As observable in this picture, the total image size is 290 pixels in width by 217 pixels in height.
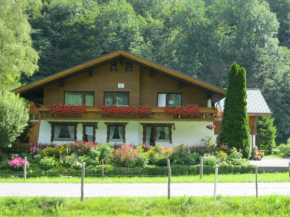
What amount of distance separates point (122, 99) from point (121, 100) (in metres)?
0.10

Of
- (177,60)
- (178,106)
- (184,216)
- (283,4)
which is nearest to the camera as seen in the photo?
(184,216)

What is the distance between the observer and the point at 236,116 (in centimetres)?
2798

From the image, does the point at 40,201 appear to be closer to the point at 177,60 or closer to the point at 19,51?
the point at 19,51

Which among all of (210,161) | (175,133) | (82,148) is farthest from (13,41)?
(210,161)

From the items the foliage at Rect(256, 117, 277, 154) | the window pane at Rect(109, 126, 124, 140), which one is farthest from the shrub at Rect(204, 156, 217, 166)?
the foliage at Rect(256, 117, 277, 154)

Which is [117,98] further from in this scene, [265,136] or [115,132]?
[265,136]

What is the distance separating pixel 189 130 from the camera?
30.9m

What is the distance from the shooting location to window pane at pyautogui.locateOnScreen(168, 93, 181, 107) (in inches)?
1233

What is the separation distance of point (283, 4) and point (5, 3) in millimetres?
65156

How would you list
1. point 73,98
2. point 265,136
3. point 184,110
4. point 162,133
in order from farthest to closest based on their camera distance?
point 265,136
point 73,98
point 162,133
point 184,110

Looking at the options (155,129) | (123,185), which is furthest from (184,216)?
(155,129)

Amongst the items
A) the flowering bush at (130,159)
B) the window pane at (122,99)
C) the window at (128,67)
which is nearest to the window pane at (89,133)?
the window pane at (122,99)

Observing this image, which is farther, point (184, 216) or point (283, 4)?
point (283, 4)

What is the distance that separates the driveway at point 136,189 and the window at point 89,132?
12.2 m
